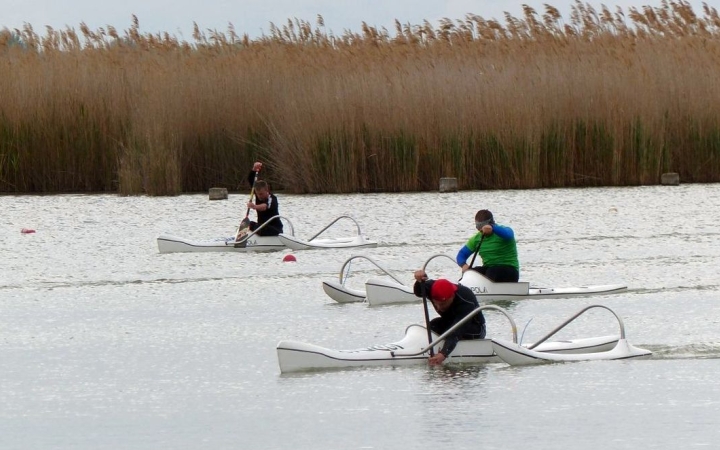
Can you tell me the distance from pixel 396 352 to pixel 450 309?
1.76 ft

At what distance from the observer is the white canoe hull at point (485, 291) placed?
44.1 feet

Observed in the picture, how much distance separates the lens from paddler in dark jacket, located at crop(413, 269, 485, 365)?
1049 centimetres

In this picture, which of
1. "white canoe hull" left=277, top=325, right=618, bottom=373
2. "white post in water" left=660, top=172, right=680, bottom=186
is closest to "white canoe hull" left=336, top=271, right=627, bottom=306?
"white canoe hull" left=277, top=325, right=618, bottom=373

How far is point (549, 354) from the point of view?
1059 cm

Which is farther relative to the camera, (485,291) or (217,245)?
(217,245)

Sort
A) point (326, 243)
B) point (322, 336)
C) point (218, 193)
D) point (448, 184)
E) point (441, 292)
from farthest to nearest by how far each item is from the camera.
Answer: point (448, 184) → point (218, 193) → point (326, 243) → point (322, 336) → point (441, 292)

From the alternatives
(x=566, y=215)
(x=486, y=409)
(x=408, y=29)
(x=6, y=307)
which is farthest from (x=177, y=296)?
(x=408, y=29)

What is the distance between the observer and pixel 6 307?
1372 cm

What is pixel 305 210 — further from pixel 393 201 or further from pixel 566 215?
pixel 566 215

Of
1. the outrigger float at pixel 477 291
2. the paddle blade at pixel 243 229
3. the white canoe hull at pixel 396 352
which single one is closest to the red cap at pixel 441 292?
the white canoe hull at pixel 396 352

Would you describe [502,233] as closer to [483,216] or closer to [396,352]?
[483,216]

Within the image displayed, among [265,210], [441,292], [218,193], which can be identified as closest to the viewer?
[441,292]

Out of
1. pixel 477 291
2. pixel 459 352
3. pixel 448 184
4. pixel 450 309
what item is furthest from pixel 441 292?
pixel 448 184

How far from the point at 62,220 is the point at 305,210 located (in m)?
3.62
